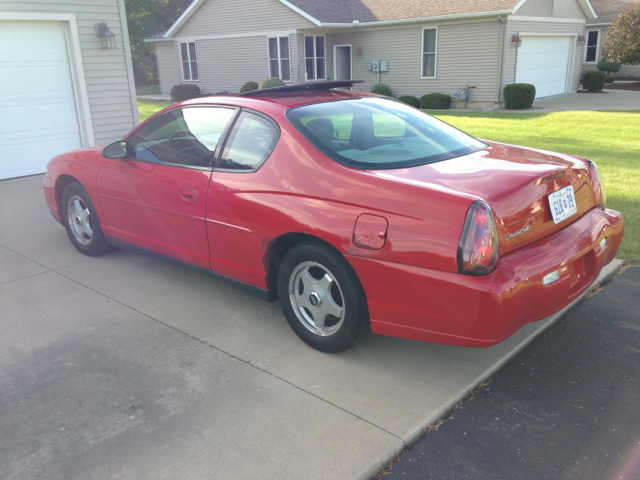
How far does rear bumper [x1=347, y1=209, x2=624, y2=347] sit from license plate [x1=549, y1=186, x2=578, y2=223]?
0.28 feet

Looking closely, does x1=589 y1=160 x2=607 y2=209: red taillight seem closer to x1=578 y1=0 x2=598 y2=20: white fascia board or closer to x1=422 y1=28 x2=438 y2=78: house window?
x1=422 y1=28 x2=438 y2=78: house window

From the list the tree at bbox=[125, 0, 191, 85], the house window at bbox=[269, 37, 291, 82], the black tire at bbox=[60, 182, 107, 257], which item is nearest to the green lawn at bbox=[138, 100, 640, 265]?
the black tire at bbox=[60, 182, 107, 257]

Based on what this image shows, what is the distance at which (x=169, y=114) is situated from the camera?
14.6ft

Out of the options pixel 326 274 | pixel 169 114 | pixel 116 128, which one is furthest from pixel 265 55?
pixel 326 274

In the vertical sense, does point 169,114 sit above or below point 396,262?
above

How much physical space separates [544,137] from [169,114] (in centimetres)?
987

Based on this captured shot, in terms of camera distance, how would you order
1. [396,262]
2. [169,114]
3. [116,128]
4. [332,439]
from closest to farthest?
[332,439]
[396,262]
[169,114]
[116,128]

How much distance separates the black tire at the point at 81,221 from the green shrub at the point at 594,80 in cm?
2379

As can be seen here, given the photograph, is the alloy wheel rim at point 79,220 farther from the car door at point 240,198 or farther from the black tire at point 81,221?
the car door at point 240,198

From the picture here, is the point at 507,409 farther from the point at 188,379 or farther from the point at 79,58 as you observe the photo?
the point at 79,58

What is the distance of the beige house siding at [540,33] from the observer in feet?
61.7

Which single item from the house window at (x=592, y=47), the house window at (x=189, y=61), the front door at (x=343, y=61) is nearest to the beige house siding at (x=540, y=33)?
the house window at (x=592, y=47)

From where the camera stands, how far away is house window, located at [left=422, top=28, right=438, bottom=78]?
20547 millimetres

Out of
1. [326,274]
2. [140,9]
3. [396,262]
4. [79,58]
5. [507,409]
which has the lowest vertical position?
[507,409]
